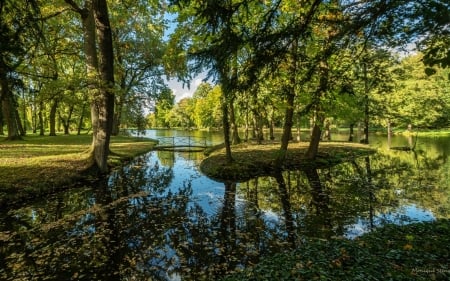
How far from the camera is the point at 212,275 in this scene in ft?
17.2

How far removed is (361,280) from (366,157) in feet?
61.4

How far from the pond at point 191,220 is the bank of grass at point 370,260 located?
1.04 metres

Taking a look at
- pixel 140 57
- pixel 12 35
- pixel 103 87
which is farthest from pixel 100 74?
pixel 140 57

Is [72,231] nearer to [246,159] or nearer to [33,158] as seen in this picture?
[33,158]

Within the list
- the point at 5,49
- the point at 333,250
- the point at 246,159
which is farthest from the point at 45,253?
the point at 246,159

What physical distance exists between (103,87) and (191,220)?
702cm

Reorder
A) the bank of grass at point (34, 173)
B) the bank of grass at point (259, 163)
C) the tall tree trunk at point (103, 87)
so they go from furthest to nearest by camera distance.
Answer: the bank of grass at point (259, 163) < the tall tree trunk at point (103, 87) < the bank of grass at point (34, 173)

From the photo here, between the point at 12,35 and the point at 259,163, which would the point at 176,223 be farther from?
the point at 259,163

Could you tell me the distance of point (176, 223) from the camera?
25.9 ft

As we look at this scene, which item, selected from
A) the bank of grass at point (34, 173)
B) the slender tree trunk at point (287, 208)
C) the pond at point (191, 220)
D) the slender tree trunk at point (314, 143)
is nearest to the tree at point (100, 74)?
the bank of grass at point (34, 173)

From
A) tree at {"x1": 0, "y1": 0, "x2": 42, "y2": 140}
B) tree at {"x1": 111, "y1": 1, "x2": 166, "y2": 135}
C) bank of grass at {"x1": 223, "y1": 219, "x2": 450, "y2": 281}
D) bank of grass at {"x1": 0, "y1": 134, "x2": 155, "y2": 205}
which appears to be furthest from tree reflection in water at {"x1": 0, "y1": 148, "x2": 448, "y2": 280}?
tree at {"x1": 111, "y1": 1, "x2": 166, "y2": 135}

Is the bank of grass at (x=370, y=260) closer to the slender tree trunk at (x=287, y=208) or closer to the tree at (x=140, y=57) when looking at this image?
the slender tree trunk at (x=287, y=208)

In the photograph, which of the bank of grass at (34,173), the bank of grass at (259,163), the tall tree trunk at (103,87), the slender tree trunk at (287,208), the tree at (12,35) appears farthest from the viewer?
the bank of grass at (259,163)

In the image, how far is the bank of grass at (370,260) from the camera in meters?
4.06
